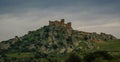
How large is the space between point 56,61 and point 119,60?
139ft

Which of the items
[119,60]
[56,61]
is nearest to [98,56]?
[119,60]

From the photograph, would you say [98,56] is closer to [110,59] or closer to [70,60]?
[110,59]

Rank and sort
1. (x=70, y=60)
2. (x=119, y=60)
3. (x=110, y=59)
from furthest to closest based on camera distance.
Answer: (x=70, y=60), (x=110, y=59), (x=119, y=60)

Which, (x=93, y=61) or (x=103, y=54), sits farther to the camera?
(x=103, y=54)

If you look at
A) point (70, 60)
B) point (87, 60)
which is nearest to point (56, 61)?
point (70, 60)

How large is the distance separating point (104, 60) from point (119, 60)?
8242 mm

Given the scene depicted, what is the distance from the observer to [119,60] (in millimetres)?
158750

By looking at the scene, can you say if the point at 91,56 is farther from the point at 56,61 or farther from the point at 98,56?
the point at 56,61

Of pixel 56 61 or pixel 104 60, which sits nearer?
pixel 104 60

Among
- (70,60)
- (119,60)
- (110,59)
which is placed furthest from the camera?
(70,60)

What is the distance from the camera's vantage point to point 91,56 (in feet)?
562

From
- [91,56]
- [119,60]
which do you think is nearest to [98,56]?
[91,56]

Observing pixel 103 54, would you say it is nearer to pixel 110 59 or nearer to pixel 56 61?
pixel 110 59

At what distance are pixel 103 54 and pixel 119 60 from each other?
68.0 feet
